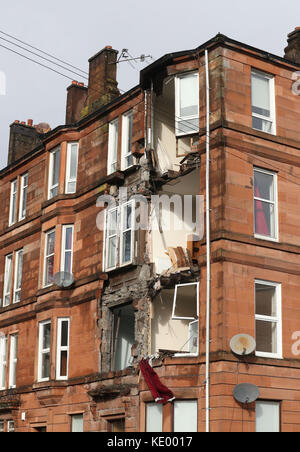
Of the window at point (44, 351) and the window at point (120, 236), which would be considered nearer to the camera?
the window at point (120, 236)

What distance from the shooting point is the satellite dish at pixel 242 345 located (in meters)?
22.7

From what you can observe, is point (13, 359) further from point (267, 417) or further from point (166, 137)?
point (267, 417)

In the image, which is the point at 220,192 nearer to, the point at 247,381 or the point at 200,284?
the point at 200,284

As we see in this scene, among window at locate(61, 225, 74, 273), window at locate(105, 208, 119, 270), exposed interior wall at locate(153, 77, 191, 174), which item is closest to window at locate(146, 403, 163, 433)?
window at locate(105, 208, 119, 270)

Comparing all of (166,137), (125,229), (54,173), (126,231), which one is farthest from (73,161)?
(126,231)

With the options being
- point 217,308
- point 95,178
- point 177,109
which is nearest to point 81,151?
point 95,178

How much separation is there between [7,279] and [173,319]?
38.0 feet

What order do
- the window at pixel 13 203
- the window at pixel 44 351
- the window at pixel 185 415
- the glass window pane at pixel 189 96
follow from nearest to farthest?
the window at pixel 185 415 → the glass window pane at pixel 189 96 → the window at pixel 44 351 → the window at pixel 13 203

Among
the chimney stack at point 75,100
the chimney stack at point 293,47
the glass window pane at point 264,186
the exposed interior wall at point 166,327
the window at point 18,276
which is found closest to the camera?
the glass window pane at point 264,186

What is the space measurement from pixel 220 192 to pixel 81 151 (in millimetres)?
9287

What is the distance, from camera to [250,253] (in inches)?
951

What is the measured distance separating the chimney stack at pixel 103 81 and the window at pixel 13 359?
10327 millimetres

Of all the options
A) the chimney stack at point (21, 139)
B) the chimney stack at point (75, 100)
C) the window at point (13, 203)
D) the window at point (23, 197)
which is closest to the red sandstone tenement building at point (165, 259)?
the window at point (23, 197)

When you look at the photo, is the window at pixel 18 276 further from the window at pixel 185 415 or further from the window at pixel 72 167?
the window at pixel 185 415
